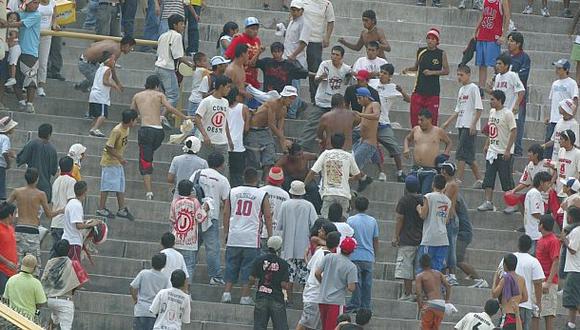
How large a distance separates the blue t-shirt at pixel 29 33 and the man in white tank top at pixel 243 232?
15.9 feet

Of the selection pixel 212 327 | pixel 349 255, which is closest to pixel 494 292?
pixel 349 255

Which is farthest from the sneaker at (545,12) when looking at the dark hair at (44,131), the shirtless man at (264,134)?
the dark hair at (44,131)

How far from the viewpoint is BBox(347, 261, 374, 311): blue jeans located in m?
23.4

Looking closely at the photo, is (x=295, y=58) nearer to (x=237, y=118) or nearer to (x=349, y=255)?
(x=237, y=118)

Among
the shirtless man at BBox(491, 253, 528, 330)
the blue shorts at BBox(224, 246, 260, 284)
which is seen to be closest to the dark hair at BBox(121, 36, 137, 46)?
the blue shorts at BBox(224, 246, 260, 284)

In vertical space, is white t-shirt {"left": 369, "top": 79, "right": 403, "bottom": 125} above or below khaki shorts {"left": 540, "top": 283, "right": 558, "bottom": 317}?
above

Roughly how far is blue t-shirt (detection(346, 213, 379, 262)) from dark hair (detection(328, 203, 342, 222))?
0.63 ft

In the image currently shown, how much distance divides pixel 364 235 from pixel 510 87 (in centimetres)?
454

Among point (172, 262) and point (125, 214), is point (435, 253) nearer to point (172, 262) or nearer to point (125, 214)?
point (172, 262)

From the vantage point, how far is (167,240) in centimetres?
2280

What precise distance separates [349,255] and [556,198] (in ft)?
12.0

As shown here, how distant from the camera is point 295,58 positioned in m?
27.9

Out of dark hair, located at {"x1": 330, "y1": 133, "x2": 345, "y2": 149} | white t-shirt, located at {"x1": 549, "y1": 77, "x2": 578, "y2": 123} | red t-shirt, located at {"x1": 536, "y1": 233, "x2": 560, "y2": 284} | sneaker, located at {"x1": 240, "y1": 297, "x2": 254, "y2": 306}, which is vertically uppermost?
white t-shirt, located at {"x1": 549, "y1": 77, "x2": 578, "y2": 123}

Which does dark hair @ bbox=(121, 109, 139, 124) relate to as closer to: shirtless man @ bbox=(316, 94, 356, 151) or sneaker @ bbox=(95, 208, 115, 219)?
sneaker @ bbox=(95, 208, 115, 219)
